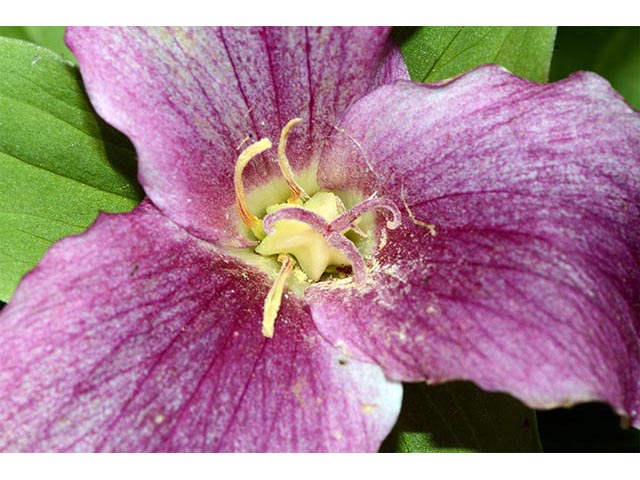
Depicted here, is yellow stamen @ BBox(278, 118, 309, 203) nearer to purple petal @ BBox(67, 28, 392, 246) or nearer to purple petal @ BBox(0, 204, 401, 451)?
purple petal @ BBox(67, 28, 392, 246)

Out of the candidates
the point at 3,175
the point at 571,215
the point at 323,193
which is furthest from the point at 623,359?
the point at 3,175

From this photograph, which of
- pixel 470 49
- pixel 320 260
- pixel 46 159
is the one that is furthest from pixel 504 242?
pixel 46 159

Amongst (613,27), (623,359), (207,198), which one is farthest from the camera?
(613,27)

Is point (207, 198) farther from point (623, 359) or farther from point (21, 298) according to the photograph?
point (623, 359)

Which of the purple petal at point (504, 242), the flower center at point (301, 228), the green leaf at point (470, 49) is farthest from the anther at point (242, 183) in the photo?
the green leaf at point (470, 49)

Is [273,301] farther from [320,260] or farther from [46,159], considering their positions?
[46,159]

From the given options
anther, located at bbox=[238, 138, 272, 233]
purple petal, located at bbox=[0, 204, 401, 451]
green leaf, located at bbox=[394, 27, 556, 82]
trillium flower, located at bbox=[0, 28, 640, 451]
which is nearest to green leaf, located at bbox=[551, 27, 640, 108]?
green leaf, located at bbox=[394, 27, 556, 82]
